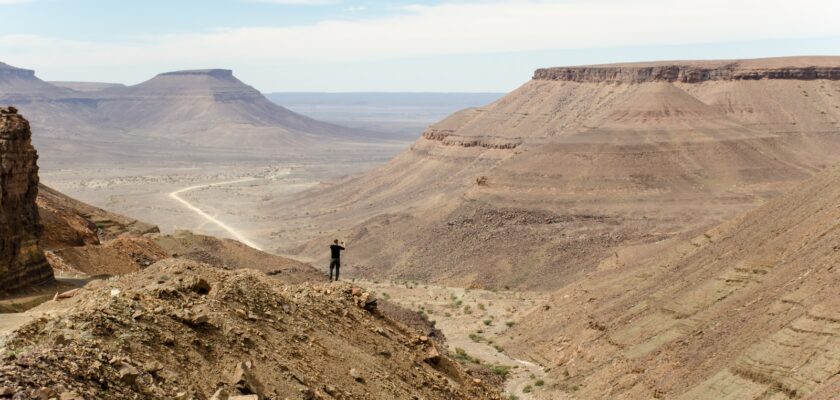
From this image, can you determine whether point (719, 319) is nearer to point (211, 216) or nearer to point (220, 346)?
point (220, 346)

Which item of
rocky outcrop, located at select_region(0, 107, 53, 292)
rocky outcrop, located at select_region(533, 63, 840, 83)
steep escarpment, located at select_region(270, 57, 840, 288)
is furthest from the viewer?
rocky outcrop, located at select_region(533, 63, 840, 83)

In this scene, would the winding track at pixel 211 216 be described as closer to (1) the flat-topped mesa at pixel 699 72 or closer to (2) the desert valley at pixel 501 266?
(2) the desert valley at pixel 501 266

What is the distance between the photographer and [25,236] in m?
22.9

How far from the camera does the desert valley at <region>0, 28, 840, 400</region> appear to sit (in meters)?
13.1

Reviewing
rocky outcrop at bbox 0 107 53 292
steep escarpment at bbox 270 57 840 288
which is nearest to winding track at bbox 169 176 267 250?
steep escarpment at bbox 270 57 840 288

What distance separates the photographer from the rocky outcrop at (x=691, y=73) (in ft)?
314

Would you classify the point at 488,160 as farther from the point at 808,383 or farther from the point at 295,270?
the point at 808,383

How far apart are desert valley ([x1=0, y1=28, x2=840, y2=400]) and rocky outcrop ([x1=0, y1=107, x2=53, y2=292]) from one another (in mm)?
67

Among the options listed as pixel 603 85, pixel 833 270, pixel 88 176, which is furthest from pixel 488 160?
pixel 88 176

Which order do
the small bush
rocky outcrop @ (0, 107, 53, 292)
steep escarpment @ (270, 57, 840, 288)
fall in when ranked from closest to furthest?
rocky outcrop @ (0, 107, 53, 292) → the small bush → steep escarpment @ (270, 57, 840, 288)

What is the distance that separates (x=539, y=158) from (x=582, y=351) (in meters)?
39.4

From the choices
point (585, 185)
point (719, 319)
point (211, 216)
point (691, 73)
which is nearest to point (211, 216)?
point (211, 216)

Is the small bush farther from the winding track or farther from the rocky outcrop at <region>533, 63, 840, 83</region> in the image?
the rocky outcrop at <region>533, 63, 840, 83</region>

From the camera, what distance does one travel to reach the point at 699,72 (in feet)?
325
